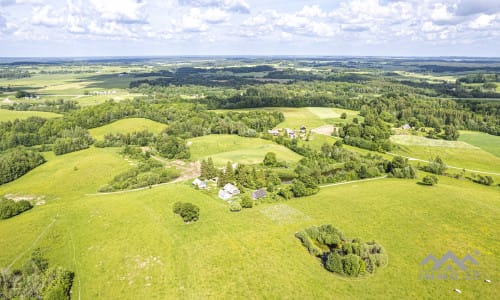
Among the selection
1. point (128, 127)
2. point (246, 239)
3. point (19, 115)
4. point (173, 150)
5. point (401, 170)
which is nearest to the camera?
point (246, 239)

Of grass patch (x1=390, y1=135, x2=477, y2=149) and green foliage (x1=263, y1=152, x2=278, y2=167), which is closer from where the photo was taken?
green foliage (x1=263, y1=152, x2=278, y2=167)

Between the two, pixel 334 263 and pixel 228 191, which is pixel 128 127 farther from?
pixel 334 263

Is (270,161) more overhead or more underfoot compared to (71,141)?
more underfoot

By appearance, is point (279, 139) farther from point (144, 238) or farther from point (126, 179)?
point (144, 238)

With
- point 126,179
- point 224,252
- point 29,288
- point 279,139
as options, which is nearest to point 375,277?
point 224,252

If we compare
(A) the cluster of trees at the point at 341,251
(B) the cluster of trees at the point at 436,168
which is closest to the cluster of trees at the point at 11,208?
(A) the cluster of trees at the point at 341,251

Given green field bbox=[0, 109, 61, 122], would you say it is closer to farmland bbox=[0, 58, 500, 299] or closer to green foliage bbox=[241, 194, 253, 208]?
farmland bbox=[0, 58, 500, 299]

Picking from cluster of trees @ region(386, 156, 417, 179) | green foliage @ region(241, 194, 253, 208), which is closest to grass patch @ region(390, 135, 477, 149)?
cluster of trees @ region(386, 156, 417, 179)

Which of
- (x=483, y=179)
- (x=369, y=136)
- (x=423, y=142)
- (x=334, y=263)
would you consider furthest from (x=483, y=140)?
(x=334, y=263)
